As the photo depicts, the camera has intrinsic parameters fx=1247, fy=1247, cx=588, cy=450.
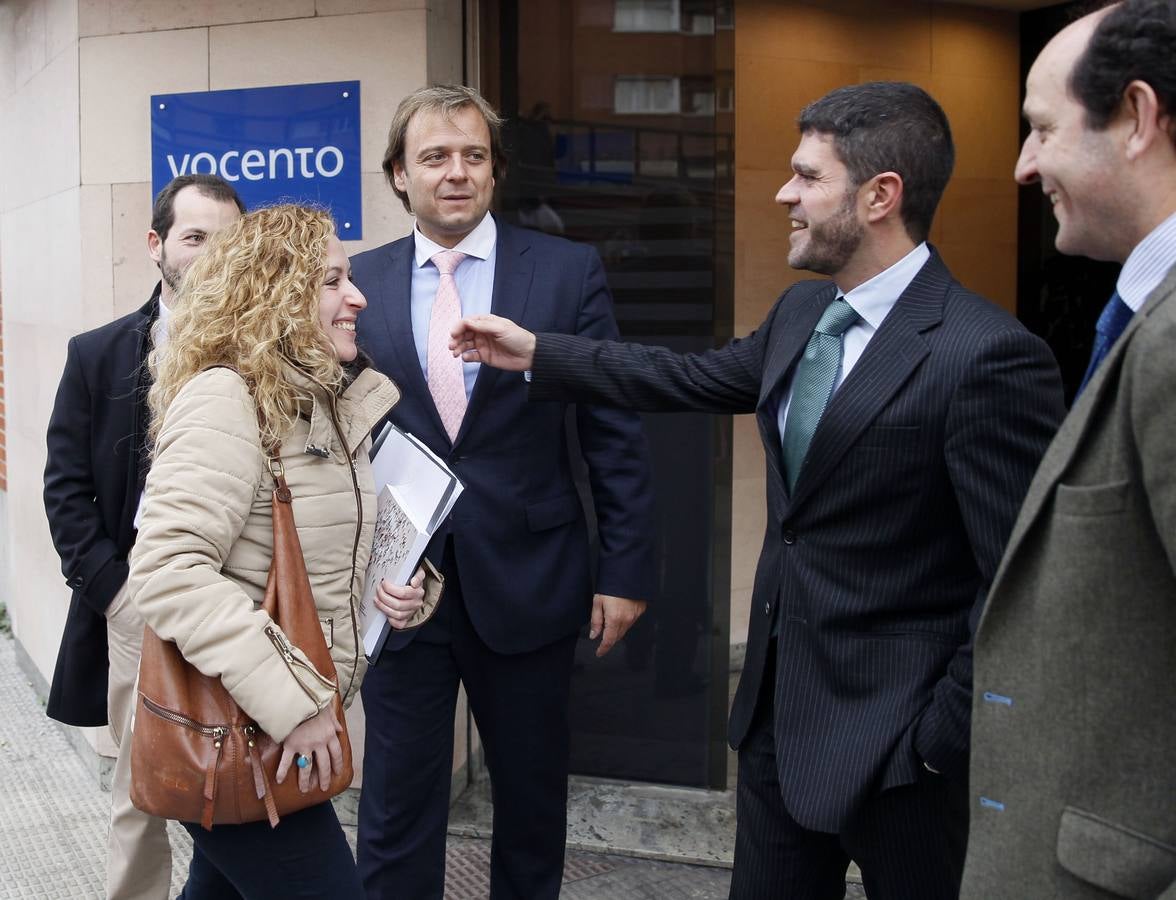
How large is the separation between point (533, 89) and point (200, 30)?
116 cm

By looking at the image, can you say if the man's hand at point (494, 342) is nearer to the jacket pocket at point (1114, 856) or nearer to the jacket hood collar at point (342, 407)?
the jacket hood collar at point (342, 407)

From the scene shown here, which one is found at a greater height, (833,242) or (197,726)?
(833,242)

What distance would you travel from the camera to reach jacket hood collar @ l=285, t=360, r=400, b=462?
2.38 meters

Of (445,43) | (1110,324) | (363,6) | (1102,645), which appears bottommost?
(1102,645)

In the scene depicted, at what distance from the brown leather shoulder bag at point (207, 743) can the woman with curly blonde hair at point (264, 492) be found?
3 centimetres

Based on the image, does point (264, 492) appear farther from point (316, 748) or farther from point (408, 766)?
point (408, 766)

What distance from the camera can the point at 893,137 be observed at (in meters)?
2.33

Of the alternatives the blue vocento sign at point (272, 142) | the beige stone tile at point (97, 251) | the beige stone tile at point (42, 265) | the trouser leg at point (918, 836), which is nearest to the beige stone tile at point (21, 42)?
the beige stone tile at point (42, 265)

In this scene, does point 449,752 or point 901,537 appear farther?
point 449,752

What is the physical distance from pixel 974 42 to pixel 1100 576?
459cm

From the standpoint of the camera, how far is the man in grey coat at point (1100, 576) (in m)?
1.41

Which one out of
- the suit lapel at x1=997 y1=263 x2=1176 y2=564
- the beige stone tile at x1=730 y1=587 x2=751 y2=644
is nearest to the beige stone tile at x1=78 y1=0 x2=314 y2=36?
the beige stone tile at x1=730 y1=587 x2=751 y2=644

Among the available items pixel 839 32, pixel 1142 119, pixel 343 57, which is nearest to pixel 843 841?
pixel 1142 119

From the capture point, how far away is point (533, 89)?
13.7ft
